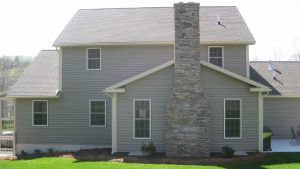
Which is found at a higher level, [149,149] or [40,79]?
[40,79]

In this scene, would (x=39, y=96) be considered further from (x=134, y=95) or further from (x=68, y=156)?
(x=134, y=95)

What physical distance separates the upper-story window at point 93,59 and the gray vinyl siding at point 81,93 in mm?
237

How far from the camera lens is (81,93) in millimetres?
24172

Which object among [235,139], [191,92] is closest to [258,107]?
[235,139]

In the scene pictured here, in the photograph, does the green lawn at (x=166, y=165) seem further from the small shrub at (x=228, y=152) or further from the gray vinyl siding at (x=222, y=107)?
the gray vinyl siding at (x=222, y=107)

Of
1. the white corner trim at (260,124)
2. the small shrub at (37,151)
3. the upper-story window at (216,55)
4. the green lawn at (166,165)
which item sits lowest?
the small shrub at (37,151)

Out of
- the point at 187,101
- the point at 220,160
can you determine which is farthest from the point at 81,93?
the point at 220,160

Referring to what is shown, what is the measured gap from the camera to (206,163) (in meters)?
17.4

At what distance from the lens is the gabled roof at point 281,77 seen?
26.2 metres

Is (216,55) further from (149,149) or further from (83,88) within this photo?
(83,88)

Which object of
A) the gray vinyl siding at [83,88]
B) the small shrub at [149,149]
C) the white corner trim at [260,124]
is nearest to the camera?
the small shrub at [149,149]

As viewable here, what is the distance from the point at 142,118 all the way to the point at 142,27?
7.39 metres

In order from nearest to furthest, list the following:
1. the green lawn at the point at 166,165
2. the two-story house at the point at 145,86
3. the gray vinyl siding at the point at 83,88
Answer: the green lawn at the point at 166,165 → the two-story house at the point at 145,86 → the gray vinyl siding at the point at 83,88

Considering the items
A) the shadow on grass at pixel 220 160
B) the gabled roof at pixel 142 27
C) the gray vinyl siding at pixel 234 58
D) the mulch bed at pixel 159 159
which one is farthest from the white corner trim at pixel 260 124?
the gabled roof at pixel 142 27
